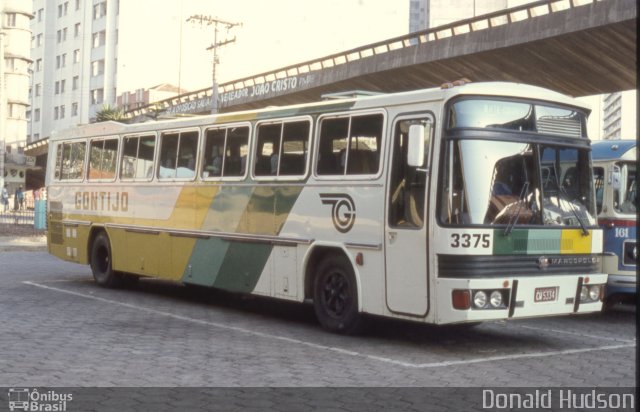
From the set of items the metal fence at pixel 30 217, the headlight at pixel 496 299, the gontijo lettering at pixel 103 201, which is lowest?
the headlight at pixel 496 299

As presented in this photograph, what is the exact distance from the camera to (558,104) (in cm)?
1086

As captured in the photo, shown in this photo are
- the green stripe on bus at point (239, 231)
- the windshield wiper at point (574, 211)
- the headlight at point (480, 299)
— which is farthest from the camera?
the green stripe on bus at point (239, 231)

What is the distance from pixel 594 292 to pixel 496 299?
167 cm

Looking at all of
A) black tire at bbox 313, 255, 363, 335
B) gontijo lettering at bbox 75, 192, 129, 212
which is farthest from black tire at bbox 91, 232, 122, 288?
black tire at bbox 313, 255, 363, 335

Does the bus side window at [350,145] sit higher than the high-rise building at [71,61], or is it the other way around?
the high-rise building at [71,61]

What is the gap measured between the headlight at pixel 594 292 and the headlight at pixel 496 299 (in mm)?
1554

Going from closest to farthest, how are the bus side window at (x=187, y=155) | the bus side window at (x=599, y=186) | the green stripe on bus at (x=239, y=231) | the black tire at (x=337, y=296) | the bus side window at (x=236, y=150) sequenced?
the black tire at (x=337, y=296) < the green stripe on bus at (x=239, y=231) < the bus side window at (x=236, y=150) < the bus side window at (x=599, y=186) < the bus side window at (x=187, y=155)

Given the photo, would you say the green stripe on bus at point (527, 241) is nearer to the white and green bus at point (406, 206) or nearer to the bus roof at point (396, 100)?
the white and green bus at point (406, 206)

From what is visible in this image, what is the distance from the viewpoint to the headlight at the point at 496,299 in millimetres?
9797

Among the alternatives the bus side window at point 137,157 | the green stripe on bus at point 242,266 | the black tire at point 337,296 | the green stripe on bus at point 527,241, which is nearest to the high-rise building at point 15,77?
the bus side window at point 137,157

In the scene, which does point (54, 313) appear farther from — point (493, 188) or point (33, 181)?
point (33, 181)

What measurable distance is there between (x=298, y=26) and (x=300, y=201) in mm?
92529

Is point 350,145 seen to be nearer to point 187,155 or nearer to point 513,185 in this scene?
point 513,185

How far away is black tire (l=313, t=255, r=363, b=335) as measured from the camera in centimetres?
1102
